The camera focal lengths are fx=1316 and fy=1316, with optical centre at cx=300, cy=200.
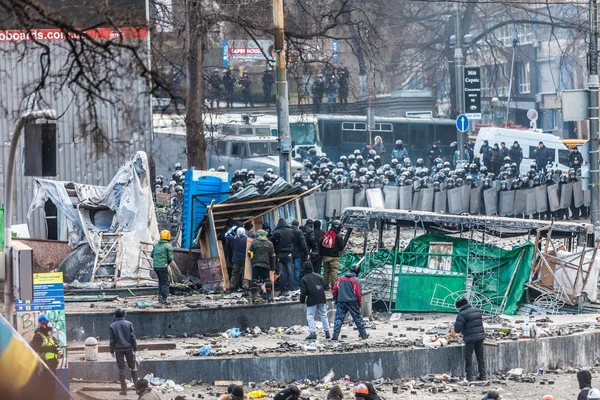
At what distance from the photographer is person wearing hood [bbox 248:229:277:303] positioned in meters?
21.8

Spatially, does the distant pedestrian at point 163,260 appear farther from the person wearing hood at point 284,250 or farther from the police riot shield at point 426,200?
the police riot shield at point 426,200

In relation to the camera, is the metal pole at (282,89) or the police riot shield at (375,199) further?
the police riot shield at (375,199)

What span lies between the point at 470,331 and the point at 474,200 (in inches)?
742

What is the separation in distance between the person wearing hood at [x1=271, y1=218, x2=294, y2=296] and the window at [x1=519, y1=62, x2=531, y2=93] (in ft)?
186

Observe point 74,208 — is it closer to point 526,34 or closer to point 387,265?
point 387,265

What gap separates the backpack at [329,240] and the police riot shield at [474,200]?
14.5 metres

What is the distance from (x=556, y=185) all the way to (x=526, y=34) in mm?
42399

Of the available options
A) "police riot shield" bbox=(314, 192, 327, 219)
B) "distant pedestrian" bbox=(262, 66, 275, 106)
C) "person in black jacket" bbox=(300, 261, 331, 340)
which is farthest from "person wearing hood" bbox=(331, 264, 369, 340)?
"distant pedestrian" bbox=(262, 66, 275, 106)

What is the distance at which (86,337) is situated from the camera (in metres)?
20.3

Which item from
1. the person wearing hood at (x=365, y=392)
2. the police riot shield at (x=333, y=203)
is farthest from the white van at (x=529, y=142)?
the person wearing hood at (x=365, y=392)

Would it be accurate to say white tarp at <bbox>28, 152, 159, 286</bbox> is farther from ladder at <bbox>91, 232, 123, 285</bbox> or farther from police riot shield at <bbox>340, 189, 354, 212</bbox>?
police riot shield at <bbox>340, 189, 354, 212</bbox>

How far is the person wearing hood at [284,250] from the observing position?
22.7 metres

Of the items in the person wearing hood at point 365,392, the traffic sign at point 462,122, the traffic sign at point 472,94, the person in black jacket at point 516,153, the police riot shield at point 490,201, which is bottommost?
the person wearing hood at point 365,392

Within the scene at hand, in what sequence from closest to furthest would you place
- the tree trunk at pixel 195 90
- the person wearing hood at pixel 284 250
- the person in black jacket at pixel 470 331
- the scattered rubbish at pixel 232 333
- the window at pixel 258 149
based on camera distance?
1. the person in black jacket at pixel 470 331
2. the scattered rubbish at pixel 232 333
3. the person wearing hood at pixel 284 250
4. the tree trunk at pixel 195 90
5. the window at pixel 258 149
